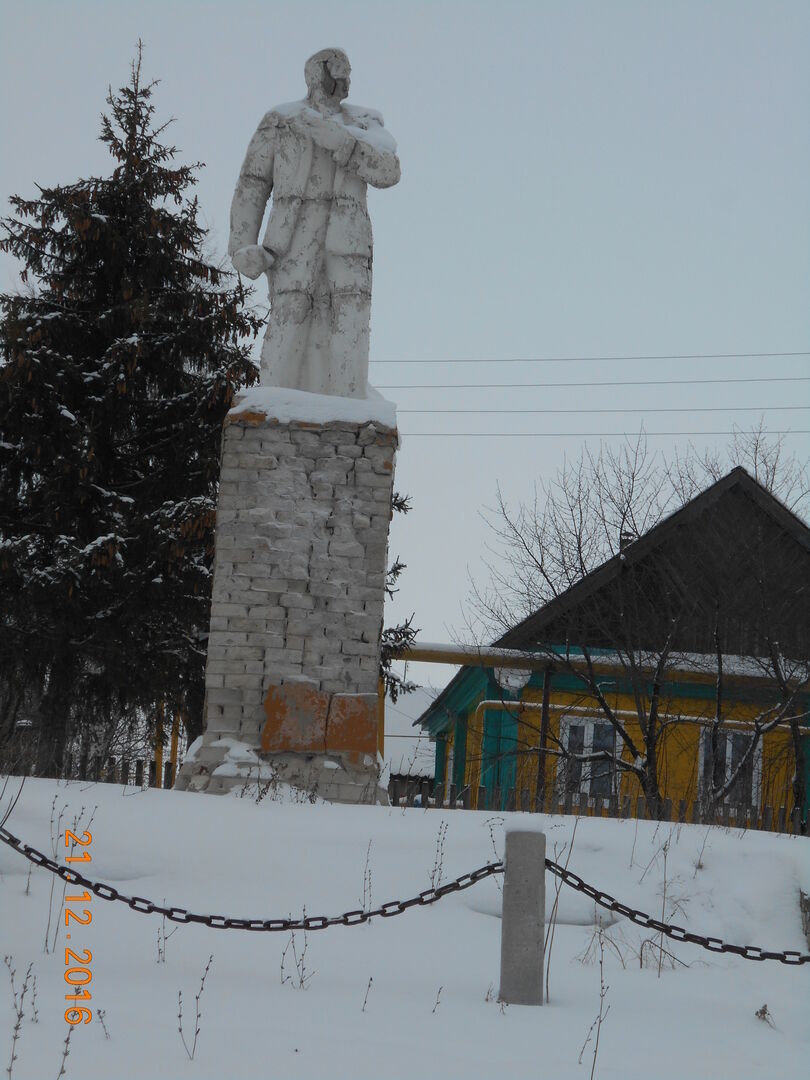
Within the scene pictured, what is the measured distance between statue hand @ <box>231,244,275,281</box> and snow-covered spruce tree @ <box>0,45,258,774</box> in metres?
4.26

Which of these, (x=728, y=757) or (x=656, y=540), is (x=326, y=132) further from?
(x=728, y=757)

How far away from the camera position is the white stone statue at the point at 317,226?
446 inches

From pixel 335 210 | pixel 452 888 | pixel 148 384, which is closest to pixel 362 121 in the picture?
pixel 335 210

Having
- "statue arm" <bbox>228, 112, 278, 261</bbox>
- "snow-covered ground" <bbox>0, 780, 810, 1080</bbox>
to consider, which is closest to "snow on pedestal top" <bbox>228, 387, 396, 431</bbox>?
"statue arm" <bbox>228, 112, 278, 261</bbox>

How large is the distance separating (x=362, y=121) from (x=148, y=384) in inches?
258

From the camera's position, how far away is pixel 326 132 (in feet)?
37.2

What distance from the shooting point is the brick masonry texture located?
33.9 ft

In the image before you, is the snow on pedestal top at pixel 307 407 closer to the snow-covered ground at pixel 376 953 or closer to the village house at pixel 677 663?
the snow-covered ground at pixel 376 953

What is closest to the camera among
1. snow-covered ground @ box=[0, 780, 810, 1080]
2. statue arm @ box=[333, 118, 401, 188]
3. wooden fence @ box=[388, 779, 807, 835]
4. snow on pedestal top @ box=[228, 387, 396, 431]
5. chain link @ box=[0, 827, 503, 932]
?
snow-covered ground @ box=[0, 780, 810, 1080]

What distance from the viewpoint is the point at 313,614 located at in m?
10.5

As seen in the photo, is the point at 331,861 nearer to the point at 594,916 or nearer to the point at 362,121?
the point at 594,916

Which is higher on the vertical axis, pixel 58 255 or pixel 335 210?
pixel 58 255
